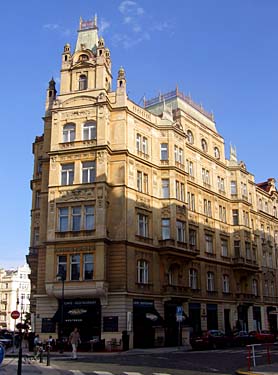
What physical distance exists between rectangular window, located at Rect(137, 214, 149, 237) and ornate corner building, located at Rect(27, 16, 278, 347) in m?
0.09

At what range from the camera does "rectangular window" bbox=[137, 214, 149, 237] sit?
4400 cm

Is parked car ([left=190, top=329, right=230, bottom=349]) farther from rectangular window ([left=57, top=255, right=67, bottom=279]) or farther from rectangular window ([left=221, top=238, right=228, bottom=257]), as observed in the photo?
rectangular window ([left=221, top=238, right=228, bottom=257])

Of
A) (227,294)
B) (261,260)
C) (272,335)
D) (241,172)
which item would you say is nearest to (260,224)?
(261,260)

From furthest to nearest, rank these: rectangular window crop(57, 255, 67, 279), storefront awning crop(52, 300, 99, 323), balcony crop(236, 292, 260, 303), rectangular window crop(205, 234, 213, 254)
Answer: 1. balcony crop(236, 292, 260, 303)
2. rectangular window crop(205, 234, 213, 254)
3. rectangular window crop(57, 255, 67, 279)
4. storefront awning crop(52, 300, 99, 323)

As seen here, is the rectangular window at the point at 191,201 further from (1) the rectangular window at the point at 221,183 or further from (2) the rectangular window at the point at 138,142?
(2) the rectangular window at the point at 138,142

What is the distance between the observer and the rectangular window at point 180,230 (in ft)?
154

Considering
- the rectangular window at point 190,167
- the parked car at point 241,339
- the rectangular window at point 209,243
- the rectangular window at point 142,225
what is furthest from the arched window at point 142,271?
the rectangular window at point 190,167

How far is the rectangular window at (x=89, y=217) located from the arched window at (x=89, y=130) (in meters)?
6.34

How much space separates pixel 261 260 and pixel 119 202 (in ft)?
97.5

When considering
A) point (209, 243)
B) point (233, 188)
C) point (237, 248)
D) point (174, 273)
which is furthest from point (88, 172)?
point (233, 188)

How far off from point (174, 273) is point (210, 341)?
336 inches

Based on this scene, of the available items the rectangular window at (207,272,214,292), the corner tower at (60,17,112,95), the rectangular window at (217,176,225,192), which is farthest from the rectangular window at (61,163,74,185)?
the rectangular window at (217,176,225,192)

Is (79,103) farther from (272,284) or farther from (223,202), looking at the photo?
(272,284)

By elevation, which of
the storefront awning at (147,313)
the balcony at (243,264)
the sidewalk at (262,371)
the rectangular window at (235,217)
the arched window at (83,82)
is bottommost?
the sidewalk at (262,371)
